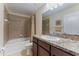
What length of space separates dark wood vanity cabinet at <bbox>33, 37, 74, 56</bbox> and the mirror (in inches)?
6.5

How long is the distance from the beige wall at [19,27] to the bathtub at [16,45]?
6cm

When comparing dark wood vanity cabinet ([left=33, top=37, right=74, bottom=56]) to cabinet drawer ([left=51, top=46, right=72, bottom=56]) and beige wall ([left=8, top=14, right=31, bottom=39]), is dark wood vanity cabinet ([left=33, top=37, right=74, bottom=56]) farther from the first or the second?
beige wall ([left=8, top=14, right=31, bottom=39])

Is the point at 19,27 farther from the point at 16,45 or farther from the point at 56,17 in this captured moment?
the point at 56,17

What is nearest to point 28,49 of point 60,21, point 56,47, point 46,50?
point 46,50

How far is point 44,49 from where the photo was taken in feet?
4.83

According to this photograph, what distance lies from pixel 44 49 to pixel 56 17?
0.46 metres

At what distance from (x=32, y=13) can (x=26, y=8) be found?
0.10 m

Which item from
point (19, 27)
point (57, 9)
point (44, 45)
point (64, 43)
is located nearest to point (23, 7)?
point (19, 27)

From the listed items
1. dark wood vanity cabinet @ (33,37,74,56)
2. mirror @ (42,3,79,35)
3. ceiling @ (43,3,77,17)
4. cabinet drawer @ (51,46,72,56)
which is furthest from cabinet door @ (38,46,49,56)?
ceiling @ (43,3,77,17)

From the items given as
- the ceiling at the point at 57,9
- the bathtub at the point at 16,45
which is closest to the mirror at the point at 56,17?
the ceiling at the point at 57,9

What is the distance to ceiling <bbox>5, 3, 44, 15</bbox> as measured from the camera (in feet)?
4.73

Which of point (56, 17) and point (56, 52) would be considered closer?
point (56, 52)

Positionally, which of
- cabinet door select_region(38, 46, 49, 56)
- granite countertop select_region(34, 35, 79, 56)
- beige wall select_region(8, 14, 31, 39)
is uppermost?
beige wall select_region(8, 14, 31, 39)

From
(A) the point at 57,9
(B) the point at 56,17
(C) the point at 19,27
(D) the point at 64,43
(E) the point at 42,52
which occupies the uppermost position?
(A) the point at 57,9
